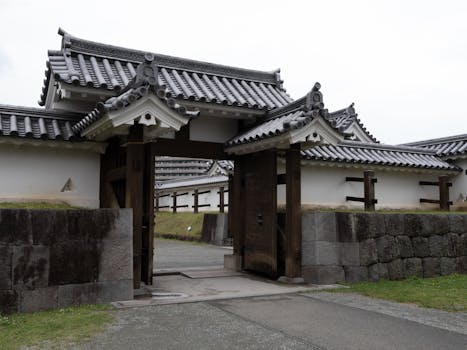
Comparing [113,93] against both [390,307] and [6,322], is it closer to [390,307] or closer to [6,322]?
[6,322]

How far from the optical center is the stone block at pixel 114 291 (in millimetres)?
6992

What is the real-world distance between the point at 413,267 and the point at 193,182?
20.1 metres

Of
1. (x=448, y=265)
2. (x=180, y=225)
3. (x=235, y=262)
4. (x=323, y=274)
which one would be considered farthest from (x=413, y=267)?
(x=180, y=225)

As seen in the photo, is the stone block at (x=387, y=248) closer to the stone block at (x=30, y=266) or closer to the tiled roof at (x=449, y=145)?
the tiled roof at (x=449, y=145)

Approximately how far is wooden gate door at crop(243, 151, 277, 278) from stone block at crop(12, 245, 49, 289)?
→ 456cm

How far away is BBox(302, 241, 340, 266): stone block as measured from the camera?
902cm

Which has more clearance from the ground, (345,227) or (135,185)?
(135,185)

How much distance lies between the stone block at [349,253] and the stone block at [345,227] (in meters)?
0.10

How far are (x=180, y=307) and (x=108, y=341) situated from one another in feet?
6.27

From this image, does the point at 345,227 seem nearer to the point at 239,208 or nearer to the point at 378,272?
the point at 378,272

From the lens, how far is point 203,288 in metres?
8.70

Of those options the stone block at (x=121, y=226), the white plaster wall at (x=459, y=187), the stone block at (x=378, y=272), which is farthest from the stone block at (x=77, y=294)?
the white plaster wall at (x=459, y=187)

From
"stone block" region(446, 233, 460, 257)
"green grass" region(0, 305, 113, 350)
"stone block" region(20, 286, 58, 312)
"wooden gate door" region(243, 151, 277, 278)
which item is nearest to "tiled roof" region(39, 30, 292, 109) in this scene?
"wooden gate door" region(243, 151, 277, 278)

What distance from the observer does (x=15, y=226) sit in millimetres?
6438
